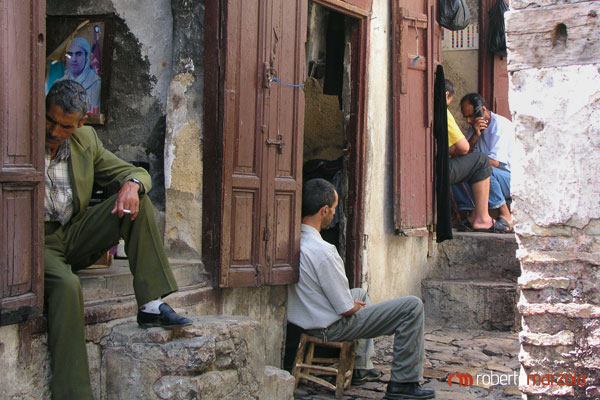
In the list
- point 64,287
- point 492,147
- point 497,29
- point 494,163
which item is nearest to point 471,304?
point 494,163

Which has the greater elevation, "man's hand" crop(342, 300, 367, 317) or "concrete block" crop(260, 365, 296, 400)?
"man's hand" crop(342, 300, 367, 317)

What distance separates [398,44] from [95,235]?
13.7 feet

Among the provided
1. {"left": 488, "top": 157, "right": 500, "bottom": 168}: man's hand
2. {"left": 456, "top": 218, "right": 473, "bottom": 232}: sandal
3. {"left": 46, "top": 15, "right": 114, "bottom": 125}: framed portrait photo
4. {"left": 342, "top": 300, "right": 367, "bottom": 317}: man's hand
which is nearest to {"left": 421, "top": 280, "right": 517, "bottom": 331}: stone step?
{"left": 456, "top": 218, "right": 473, "bottom": 232}: sandal

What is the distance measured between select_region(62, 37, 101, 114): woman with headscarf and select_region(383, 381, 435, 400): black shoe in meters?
2.70

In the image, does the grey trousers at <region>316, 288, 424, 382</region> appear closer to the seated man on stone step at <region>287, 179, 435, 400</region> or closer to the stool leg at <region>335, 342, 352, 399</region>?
the seated man on stone step at <region>287, 179, 435, 400</region>

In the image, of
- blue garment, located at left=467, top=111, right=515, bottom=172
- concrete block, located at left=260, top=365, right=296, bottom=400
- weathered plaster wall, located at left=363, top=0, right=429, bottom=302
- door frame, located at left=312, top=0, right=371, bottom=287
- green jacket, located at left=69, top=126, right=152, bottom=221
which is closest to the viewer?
green jacket, located at left=69, top=126, right=152, bottom=221

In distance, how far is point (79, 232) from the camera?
3.89 metres

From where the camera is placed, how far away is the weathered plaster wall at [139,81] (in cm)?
529

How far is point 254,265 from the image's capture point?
520 centimetres

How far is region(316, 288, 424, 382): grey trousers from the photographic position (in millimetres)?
4938

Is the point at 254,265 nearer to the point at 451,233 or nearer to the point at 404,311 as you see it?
the point at 404,311

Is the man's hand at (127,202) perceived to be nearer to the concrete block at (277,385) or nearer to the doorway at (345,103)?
the concrete block at (277,385)

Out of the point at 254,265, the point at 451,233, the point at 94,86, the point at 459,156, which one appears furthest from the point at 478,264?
the point at 94,86

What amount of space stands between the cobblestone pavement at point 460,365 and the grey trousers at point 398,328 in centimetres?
36
